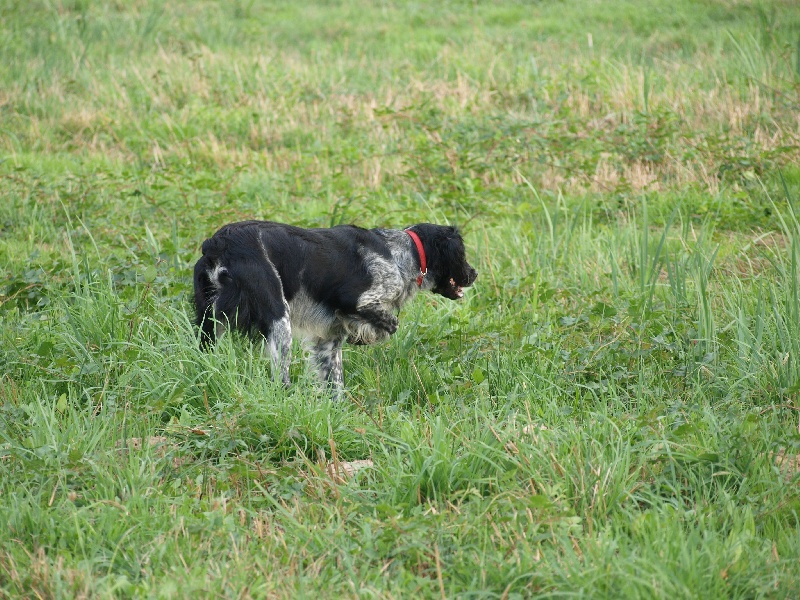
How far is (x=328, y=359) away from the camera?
548 cm

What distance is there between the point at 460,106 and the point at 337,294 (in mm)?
5216

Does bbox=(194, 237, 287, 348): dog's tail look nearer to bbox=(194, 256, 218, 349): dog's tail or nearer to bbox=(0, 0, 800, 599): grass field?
bbox=(194, 256, 218, 349): dog's tail

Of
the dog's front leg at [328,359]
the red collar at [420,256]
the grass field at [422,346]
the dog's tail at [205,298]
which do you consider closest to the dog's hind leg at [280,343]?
the grass field at [422,346]

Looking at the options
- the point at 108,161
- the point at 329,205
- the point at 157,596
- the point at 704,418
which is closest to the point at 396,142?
the point at 329,205

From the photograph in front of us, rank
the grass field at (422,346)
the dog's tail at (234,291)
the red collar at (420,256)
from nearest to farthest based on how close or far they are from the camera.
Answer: the grass field at (422,346) < the dog's tail at (234,291) < the red collar at (420,256)

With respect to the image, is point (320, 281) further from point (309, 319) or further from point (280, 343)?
point (280, 343)

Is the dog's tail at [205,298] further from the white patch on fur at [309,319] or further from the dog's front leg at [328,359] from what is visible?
the dog's front leg at [328,359]

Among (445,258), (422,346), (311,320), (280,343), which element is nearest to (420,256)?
(445,258)

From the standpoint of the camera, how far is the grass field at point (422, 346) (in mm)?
3285

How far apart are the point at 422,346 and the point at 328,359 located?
0.56 m

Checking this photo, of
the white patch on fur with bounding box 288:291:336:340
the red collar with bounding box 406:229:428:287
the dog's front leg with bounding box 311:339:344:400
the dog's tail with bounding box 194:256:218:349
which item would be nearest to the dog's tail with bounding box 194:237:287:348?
the dog's tail with bounding box 194:256:218:349

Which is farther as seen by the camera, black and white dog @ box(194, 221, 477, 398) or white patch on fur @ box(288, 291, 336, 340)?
white patch on fur @ box(288, 291, 336, 340)

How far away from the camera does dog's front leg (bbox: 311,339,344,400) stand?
5418 millimetres

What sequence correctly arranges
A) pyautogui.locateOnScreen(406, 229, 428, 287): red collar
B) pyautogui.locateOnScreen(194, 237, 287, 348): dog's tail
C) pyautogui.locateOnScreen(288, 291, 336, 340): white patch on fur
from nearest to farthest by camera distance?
pyautogui.locateOnScreen(194, 237, 287, 348): dog's tail
pyautogui.locateOnScreen(288, 291, 336, 340): white patch on fur
pyautogui.locateOnScreen(406, 229, 428, 287): red collar
